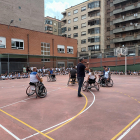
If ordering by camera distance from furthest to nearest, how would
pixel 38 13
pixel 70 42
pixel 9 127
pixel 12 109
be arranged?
pixel 38 13, pixel 70 42, pixel 12 109, pixel 9 127

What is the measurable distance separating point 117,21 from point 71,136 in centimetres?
4167

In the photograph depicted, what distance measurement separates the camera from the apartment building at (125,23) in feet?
120

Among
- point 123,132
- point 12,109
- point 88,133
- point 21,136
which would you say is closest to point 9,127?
point 21,136

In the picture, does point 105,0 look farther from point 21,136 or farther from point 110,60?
point 21,136

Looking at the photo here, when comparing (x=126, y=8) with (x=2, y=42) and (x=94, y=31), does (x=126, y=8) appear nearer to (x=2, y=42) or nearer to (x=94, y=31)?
(x=94, y=31)

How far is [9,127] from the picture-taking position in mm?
3969

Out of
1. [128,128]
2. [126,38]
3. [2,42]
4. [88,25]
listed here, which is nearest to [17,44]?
[2,42]

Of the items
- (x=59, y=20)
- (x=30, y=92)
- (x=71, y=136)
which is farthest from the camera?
(x=59, y=20)

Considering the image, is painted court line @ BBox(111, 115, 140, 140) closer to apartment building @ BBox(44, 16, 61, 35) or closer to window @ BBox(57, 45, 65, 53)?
window @ BBox(57, 45, 65, 53)

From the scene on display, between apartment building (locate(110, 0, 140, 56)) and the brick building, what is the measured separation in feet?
49.5

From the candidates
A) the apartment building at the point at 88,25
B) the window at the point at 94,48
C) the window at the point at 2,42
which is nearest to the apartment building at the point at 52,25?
the apartment building at the point at 88,25

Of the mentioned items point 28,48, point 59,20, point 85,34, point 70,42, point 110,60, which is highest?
point 59,20

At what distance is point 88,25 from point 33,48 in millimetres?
25574

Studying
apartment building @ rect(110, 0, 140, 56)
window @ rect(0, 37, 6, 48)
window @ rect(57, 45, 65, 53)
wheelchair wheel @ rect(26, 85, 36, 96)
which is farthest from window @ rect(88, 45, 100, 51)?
wheelchair wheel @ rect(26, 85, 36, 96)
